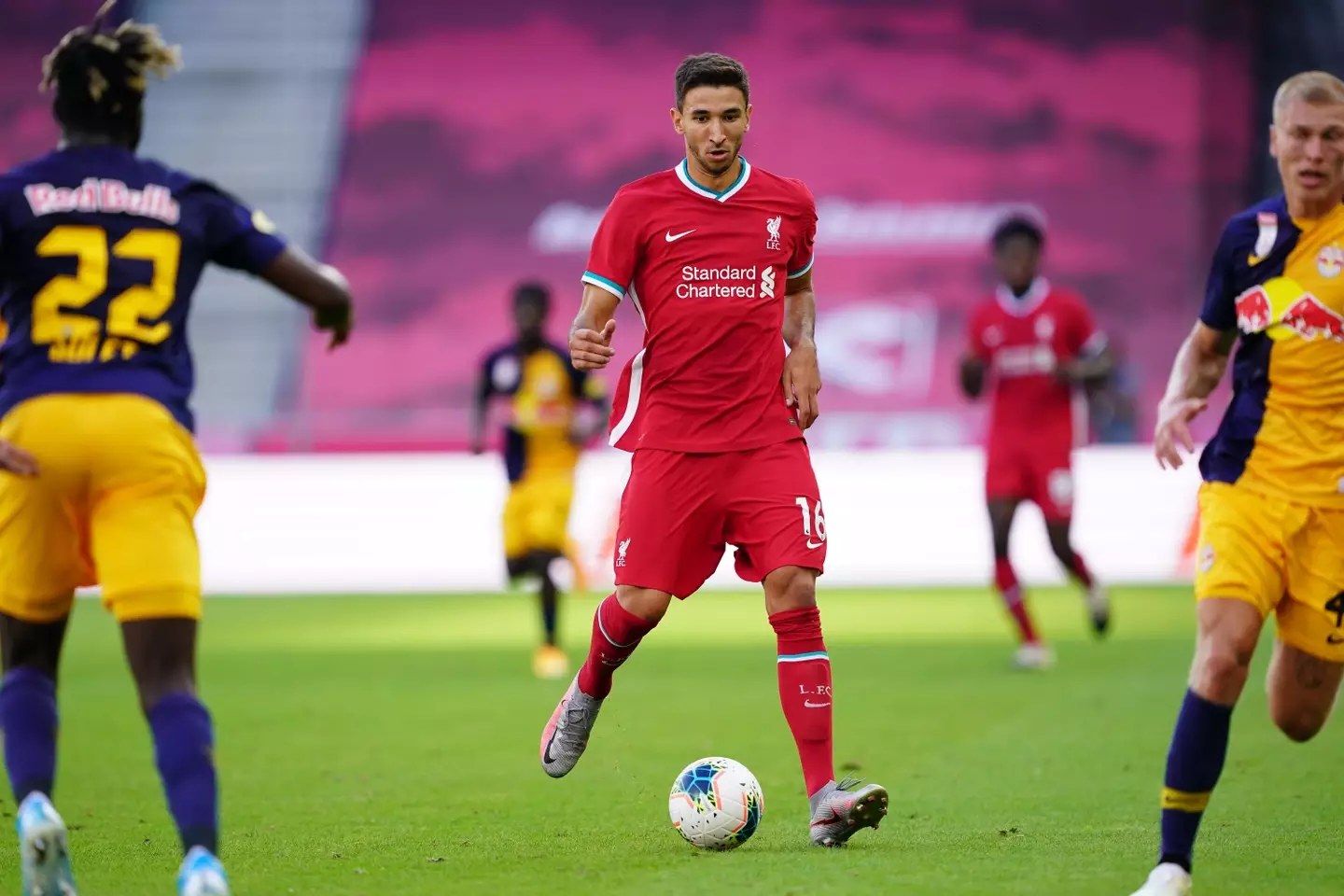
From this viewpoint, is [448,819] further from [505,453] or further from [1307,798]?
[505,453]

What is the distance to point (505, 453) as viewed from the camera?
1276 cm

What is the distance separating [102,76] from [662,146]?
23.3m

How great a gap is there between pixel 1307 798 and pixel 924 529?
1362 centimetres

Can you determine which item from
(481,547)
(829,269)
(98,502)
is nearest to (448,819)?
(98,502)

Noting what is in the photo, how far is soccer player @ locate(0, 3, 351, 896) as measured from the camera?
4.29m

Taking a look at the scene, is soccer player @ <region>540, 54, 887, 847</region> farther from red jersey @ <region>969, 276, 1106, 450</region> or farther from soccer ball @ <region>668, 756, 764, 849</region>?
red jersey @ <region>969, 276, 1106, 450</region>

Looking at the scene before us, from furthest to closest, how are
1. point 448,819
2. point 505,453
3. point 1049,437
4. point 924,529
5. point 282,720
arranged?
point 924,529
point 505,453
point 1049,437
point 282,720
point 448,819

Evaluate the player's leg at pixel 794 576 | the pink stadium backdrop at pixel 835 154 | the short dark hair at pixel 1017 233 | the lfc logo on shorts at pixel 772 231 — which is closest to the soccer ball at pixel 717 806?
the player's leg at pixel 794 576

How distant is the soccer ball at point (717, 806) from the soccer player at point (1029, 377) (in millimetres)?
6441

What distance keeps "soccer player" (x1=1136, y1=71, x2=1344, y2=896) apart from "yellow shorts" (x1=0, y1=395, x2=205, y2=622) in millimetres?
2607

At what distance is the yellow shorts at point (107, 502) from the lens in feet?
14.1

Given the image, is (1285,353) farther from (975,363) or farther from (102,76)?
(975,363)

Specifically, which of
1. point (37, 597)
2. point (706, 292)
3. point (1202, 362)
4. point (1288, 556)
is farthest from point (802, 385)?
point (37, 597)

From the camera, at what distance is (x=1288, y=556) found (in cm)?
494
